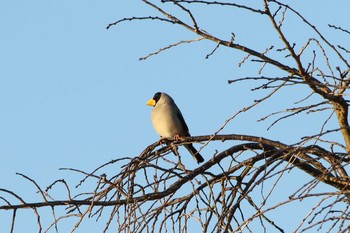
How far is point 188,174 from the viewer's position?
4.03 m

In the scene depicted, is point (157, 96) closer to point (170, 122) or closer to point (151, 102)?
point (151, 102)

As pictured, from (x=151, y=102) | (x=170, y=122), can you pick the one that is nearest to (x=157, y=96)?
(x=151, y=102)

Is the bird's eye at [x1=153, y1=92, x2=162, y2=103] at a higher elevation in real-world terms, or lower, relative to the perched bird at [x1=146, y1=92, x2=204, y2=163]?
higher

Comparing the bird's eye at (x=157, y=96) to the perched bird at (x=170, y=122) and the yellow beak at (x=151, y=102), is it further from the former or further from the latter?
the perched bird at (x=170, y=122)

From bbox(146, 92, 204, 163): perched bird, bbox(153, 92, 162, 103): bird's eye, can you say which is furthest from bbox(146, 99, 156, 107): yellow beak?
bbox(146, 92, 204, 163): perched bird

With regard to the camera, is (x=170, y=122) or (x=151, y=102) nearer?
→ (x=170, y=122)

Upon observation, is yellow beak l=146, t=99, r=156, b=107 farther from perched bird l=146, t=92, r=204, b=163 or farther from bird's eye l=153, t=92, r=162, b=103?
perched bird l=146, t=92, r=204, b=163

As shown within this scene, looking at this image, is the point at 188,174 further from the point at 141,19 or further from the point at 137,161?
the point at 141,19

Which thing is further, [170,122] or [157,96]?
[157,96]

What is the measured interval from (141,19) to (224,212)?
3.11ft

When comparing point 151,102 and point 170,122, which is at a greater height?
point 151,102

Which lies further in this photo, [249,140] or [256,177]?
[249,140]

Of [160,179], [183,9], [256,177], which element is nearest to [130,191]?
[160,179]

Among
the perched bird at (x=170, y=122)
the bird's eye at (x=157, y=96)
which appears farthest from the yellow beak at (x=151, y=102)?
the perched bird at (x=170, y=122)
